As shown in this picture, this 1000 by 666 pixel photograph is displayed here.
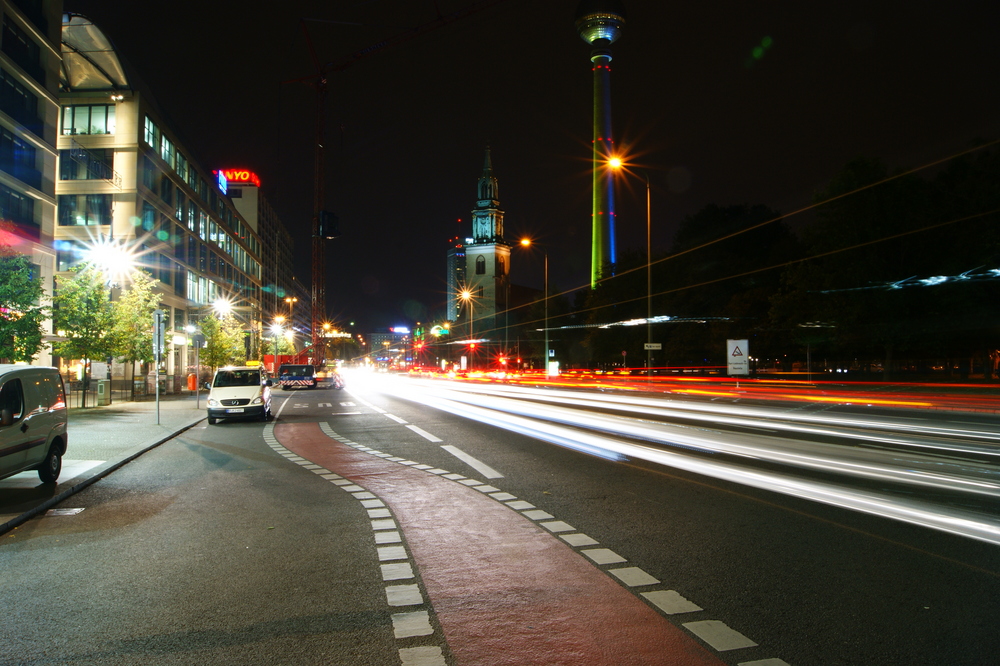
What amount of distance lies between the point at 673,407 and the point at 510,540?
18.9 m

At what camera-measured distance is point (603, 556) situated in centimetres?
632

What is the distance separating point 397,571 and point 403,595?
2.09 feet

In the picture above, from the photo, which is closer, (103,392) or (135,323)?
(103,392)

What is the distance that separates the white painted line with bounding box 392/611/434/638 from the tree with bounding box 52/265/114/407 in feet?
91.8

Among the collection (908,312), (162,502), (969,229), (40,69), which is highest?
(40,69)

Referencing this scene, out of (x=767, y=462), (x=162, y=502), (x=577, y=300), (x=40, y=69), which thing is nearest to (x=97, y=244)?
(x=40, y=69)

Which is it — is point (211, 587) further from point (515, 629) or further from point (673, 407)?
point (673, 407)

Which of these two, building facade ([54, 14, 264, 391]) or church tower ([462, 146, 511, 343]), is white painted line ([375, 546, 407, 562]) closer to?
building facade ([54, 14, 264, 391])

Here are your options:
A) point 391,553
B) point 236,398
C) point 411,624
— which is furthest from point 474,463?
point 236,398

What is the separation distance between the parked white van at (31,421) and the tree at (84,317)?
20.0 m

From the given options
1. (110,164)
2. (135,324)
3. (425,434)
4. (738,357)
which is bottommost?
(425,434)

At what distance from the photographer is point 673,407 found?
81.5ft

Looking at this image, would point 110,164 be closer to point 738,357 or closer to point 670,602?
point 738,357

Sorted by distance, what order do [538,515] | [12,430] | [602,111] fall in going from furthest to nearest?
[602,111], [12,430], [538,515]
